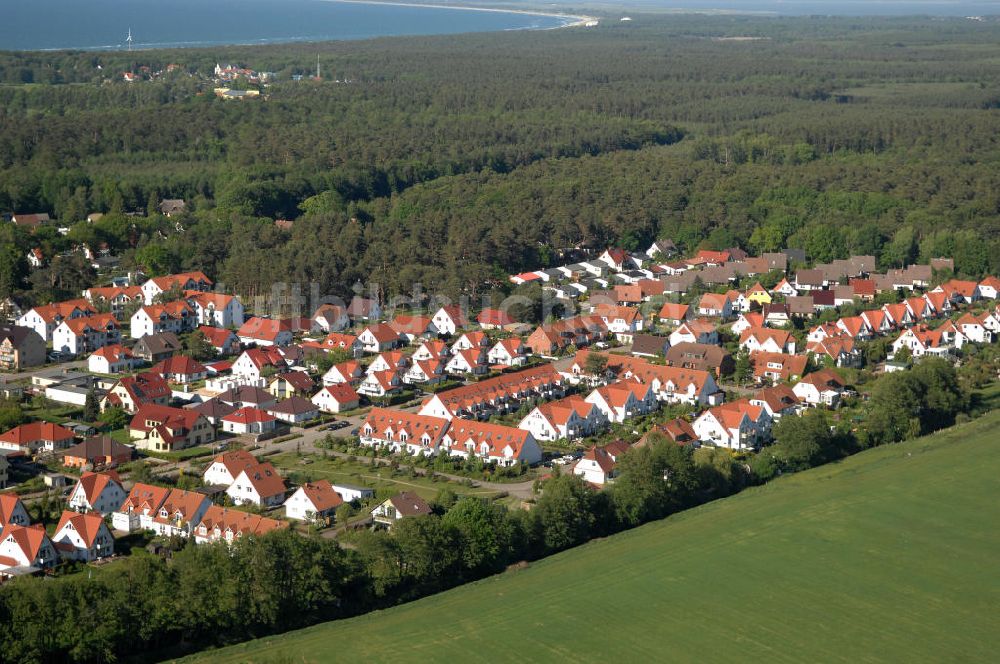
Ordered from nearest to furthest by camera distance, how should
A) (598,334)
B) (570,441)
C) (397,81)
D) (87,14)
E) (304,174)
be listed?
(570,441)
(598,334)
(304,174)
(397,81)
(87,14)

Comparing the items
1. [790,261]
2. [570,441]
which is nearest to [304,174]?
[790,261]

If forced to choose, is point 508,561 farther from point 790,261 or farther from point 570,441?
point 790,261

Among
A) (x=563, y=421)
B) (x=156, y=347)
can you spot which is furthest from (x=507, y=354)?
(x=156, y=347)

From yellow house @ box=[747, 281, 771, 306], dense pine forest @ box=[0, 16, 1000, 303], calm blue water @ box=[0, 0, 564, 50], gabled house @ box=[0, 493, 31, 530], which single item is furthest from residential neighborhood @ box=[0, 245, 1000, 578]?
calm blue water @ box=[0, 0, 564, 50]

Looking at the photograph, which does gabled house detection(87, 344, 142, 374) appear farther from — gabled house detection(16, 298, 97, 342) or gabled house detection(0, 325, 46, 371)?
gabled house detection(16, 298, 97, 342)

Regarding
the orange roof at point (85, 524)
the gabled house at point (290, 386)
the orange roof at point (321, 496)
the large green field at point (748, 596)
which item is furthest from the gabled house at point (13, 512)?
the gabled house at point (290, 386)

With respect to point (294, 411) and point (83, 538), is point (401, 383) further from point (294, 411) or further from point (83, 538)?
point (83, 538)

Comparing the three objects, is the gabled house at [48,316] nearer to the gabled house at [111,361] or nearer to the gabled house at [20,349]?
the gabled house at [20,349]
